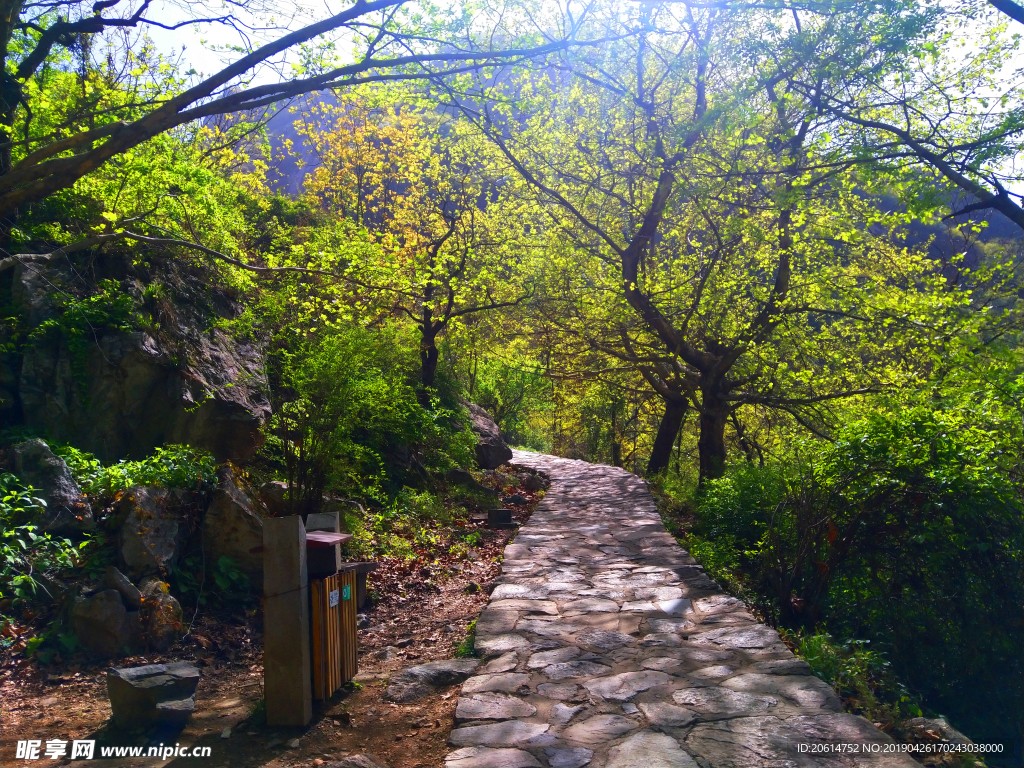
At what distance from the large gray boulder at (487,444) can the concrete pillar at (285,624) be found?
10.3 metres

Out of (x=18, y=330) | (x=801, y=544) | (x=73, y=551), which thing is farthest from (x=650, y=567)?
(x=18, y=330)

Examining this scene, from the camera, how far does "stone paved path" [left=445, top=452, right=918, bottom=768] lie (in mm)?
3404

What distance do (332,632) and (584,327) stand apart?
11491 millimetres

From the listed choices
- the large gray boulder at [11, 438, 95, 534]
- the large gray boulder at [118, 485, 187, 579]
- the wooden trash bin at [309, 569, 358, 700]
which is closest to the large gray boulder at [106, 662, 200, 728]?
the wooden trash bin at [309, 569, 358, 700]

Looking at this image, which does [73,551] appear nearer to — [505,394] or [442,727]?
[442,727]

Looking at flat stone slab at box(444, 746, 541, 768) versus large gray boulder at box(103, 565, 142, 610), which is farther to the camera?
large gray boulder at box(103, 565, 142, 610)

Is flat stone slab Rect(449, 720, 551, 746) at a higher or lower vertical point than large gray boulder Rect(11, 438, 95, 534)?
lower

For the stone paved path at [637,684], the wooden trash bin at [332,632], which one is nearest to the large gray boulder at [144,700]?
the wooden trash bin at [332,632]

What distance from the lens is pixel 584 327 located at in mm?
14977

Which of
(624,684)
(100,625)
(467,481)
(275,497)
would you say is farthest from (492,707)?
(467,481)

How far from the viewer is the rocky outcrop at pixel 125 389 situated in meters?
6.45

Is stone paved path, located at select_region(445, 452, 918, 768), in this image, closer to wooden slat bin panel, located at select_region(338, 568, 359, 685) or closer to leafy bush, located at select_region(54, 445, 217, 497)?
wooden slat bin panel, located at select_region(338, 568, 359, 685)

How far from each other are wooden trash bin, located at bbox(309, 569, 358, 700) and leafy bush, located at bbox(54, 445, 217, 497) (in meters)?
2.15

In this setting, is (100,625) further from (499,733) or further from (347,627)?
(499,733)
